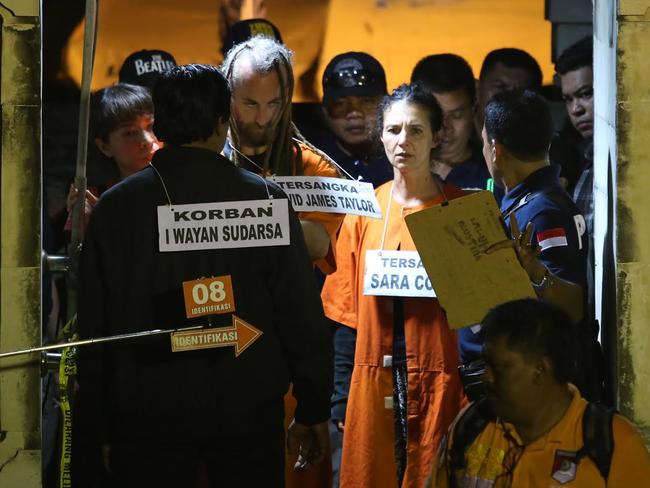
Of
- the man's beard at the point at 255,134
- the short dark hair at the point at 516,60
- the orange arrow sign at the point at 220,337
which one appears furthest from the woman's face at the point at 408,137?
the orange arrow sign at the point at 220,337

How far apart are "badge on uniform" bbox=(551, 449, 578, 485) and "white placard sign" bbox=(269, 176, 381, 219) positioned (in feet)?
5.80

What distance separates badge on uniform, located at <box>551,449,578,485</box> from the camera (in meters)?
3.36

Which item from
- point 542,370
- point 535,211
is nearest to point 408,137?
point 535,211

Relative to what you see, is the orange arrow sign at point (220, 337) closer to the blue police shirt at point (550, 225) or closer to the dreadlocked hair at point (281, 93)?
the blue police shirt at point (550, 225)

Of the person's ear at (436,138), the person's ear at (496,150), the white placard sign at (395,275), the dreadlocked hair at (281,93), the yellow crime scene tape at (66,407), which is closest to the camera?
the yellow crime scene tape at (66,407)

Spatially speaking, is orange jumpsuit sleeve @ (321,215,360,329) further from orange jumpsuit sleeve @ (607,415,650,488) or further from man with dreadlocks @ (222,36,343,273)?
orange jumpsuit sleeve @ (607,415,650,488)

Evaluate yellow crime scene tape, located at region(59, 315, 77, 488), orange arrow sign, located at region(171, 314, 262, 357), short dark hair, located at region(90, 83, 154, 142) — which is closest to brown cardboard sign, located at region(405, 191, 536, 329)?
orange arrow sign, located at region(171, 314, 262, 357)

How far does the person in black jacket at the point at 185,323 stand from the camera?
12.0 ft

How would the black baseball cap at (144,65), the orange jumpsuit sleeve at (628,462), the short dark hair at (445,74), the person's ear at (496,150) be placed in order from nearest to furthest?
the orange jumpsuit sleeve at (628,462) < the person's ear at (496,150) < the black baseball cap at (144,65) < the short dark hair at (445,74)

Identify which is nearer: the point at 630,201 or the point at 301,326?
the point at 301,326

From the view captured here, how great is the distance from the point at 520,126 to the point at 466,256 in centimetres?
86

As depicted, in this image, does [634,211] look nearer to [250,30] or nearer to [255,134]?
[255,134]


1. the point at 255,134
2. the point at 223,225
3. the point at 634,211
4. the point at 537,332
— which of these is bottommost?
the point at 537,332

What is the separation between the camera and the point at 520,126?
503 cm
